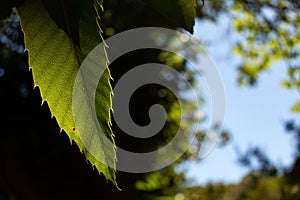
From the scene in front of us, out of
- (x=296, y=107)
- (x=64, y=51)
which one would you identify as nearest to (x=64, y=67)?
(x=64, y=51)

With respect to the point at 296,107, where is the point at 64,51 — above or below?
above

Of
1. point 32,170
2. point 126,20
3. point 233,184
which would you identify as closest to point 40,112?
point 32,170

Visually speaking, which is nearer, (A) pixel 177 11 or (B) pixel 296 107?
(A) pixel 177 11

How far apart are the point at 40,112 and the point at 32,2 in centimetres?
293

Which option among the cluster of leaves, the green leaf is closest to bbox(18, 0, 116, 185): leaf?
the cluster of leaves

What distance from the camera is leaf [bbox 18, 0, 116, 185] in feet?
0.80

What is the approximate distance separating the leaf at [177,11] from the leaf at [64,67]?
36 mm

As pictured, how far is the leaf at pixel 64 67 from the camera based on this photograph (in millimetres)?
244

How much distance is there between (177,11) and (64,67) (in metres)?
0.07

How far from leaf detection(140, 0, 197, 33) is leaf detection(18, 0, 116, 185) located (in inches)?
1.4

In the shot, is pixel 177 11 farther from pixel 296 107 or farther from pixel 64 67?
pixel 296 107

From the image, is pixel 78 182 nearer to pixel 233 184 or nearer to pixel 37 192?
pixel 37 192

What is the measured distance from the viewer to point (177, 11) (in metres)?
0.26

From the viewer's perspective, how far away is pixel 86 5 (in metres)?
0.25
